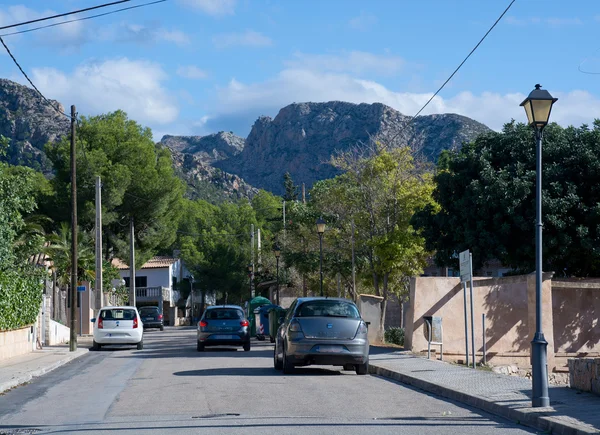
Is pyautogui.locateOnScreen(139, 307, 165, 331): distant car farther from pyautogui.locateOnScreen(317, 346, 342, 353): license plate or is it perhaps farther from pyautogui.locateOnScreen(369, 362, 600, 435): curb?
pyautogui.locateOnScreen(369, 362, 600, 435): curb

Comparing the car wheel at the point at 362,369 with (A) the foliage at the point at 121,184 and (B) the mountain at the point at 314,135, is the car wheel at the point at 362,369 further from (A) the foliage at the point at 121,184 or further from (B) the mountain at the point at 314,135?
(B) the mountain at the point at 314,135

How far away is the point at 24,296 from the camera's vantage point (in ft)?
89.2

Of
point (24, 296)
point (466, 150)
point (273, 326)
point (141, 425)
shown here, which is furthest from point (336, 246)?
point (141, 425)

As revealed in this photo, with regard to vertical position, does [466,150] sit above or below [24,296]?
above

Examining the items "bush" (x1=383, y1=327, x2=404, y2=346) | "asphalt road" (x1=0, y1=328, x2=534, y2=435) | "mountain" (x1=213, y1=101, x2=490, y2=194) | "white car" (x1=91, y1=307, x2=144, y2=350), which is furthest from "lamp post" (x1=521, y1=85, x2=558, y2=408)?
"mountain" (x1=213, y1=101, x2=490, y2=194)

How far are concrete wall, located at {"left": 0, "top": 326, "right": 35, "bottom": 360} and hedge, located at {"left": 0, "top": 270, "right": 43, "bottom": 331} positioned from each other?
181 millimetres

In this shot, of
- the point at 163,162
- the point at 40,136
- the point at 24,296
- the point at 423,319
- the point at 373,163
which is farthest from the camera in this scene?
the point at 40,136

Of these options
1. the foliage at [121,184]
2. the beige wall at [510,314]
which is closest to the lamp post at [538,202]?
the beige wall at [510,314]

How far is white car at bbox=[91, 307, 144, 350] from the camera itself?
3033 cm

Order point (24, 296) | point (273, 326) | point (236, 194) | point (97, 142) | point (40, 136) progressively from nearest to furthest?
point (24, 296) < point (273, 326) < point (97, 142) < point (40, 136) < point (236, 194)

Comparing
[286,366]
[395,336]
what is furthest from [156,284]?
[286,366]

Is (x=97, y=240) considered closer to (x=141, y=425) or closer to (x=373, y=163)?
(x=373, y=163)

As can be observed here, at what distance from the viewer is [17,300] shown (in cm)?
2605

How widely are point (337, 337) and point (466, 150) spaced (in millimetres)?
14319
